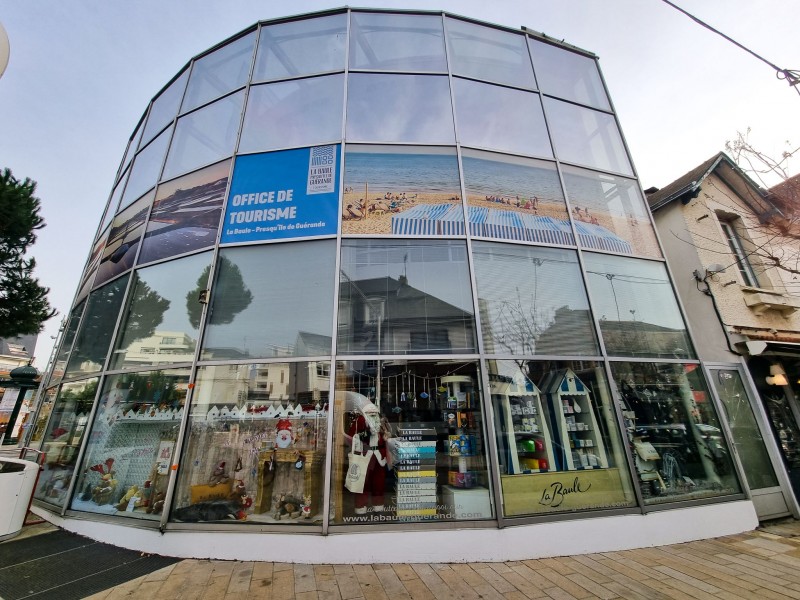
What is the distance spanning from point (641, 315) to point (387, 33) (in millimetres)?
8511

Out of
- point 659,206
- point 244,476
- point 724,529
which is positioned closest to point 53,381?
point 244,476

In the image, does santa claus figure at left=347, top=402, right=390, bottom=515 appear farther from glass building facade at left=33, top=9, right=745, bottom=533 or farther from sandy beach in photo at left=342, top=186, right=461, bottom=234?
sandy beach in photo at left=342, top=186, right=461, bottom=234

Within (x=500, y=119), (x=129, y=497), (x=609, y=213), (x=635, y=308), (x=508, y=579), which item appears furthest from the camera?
(x=500, y=119)

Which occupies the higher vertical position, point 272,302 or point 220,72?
point 220,72

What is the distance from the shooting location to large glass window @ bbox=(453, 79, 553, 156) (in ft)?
23.5

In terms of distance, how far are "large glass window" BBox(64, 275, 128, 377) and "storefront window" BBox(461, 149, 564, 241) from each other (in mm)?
7433

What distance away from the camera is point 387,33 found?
794 cm

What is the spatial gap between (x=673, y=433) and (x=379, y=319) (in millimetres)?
5492

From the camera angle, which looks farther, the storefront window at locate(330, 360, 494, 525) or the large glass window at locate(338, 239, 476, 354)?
the large glass window at locate(338, 239, 476, 354)

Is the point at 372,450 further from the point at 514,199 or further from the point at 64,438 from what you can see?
the point at 64,438

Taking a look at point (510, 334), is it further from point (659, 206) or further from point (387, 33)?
point (387, 33)

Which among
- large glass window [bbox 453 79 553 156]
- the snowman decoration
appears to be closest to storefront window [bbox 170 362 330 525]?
the snowman decoration

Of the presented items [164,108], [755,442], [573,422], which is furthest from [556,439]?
[164,108]

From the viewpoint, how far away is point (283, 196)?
6.23 meters
